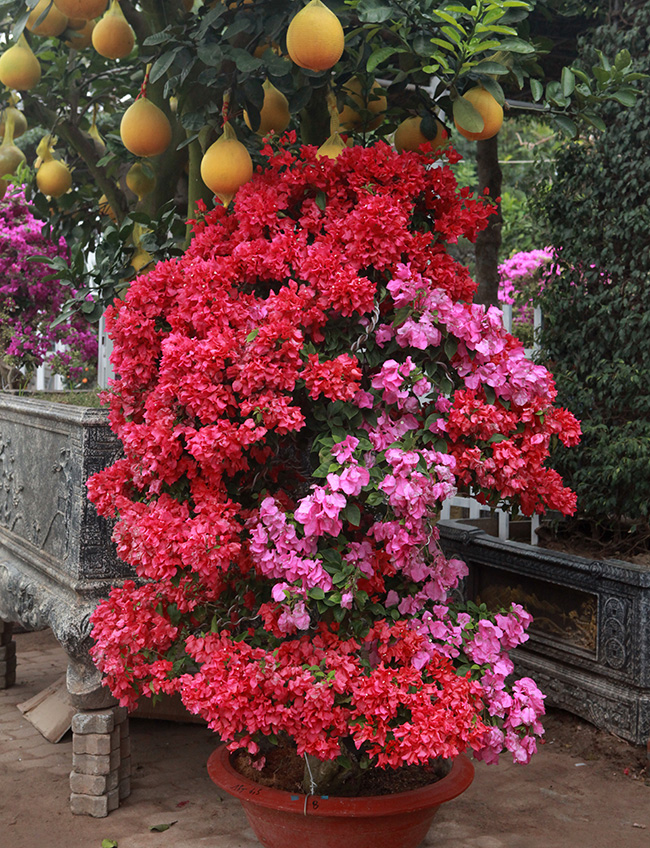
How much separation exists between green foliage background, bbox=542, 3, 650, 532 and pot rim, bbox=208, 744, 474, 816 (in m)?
1.89

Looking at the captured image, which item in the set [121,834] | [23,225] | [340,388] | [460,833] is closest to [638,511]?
[460,833]

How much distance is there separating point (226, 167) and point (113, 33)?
26.1 inches

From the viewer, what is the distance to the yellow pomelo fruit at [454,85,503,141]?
270 centimetres

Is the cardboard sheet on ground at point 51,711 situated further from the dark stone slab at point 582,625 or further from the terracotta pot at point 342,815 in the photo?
the dark stone slab at point 582,625

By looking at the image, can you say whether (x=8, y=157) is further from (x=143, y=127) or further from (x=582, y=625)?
(x=582, y=625)

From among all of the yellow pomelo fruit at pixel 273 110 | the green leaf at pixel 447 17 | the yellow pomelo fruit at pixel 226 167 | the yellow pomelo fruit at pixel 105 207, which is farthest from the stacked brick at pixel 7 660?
the green leaf at pixel 447 17

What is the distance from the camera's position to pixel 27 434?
12.3 feet

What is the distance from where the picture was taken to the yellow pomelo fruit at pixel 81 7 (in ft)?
8.86

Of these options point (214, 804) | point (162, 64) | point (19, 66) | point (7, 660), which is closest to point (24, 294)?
point (7, 660)

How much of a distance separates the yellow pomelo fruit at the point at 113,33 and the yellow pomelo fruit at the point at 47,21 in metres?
0.11

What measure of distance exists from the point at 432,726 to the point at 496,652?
1.27ft

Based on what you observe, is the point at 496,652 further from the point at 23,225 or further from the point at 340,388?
the point at 23,225

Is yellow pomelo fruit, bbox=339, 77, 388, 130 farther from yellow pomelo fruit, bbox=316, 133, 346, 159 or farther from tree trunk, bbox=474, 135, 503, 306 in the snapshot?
tree trunk, bbox=474, 135, 503, 306

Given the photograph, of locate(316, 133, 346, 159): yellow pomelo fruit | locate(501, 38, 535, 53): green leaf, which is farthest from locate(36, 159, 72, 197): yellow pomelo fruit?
locate(501, 38, 535, 53): green leaf
